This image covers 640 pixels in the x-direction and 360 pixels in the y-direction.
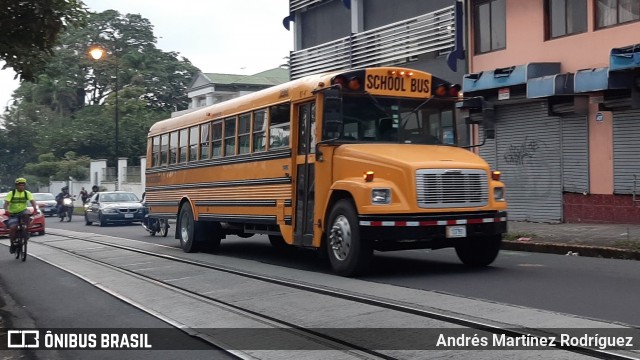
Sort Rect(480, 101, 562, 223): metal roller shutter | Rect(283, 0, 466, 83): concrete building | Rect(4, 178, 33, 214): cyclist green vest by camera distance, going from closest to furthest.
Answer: Rect(4, 178, 33, 214): cyclist green vest < Rect(480, 101, 562, 223): metal roller shutter < Rect(283, 0, 466, 83): concrete building

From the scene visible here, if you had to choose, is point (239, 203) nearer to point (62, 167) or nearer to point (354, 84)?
point (354, 84)

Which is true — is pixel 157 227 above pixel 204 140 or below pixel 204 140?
below

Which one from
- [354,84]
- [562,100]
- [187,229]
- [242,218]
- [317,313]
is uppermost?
[562,100]

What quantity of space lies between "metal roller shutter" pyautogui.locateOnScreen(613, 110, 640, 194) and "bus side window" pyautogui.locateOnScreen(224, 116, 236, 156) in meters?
8.33

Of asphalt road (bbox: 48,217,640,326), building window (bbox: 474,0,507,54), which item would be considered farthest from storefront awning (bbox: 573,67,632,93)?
asphalt road (bbox: 48,217,640,326)

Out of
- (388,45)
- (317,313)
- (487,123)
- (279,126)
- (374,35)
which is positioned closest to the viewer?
(317,313)

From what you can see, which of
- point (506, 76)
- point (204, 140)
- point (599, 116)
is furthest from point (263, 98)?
point (599, 116)

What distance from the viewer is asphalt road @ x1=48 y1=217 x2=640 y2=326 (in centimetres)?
801

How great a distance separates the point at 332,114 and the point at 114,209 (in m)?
21.7

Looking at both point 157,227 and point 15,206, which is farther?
point 157,227

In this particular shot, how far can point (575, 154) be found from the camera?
58.6 feet

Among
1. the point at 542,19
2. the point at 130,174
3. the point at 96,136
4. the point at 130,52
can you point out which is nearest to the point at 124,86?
the point at 130,52

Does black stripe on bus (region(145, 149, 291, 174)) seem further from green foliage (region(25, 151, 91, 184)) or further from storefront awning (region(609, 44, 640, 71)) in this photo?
green foliage (region(25, 151, 91, 184))

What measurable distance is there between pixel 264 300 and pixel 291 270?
3.04 m
